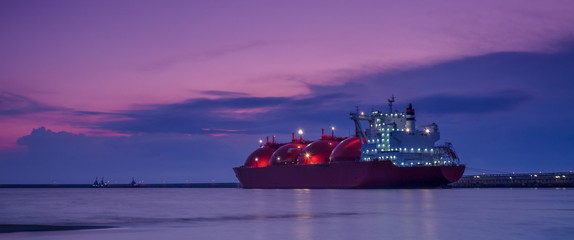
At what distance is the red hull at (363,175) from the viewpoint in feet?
206

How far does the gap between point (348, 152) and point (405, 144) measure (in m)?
8.36

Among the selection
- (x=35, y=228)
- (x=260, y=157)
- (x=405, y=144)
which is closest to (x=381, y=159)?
(x=405, y=144)

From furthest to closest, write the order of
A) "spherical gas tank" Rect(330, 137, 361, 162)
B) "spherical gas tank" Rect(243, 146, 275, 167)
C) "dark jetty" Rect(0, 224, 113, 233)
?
"spherical gas tank" Rect(243, 146, 275, 167) < "spherical gas tank" Rect(330, 137, 361, 162) < "dark jetty" Rect(0, 224, 113, 233)

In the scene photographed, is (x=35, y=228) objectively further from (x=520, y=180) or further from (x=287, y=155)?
(x=520, y=180)

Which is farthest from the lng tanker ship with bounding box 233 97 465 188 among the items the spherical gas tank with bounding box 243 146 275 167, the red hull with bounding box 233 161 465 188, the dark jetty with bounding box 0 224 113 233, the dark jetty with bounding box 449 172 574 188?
the dark jetty with bounding box 0 224 113 233

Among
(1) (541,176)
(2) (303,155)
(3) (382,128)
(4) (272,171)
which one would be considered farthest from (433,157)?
(1) (541,176)

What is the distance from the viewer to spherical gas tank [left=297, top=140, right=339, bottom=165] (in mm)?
80125

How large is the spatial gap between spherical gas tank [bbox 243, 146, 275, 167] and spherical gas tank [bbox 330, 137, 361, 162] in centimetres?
2486

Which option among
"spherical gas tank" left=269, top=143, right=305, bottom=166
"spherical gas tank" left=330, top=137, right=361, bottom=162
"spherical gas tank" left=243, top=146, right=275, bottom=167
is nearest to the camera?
"spherical gas tank" left=330, top=137, right=361, bottom=162

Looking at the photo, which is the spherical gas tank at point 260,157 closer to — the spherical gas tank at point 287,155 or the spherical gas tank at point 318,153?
the spherical gas tank at point 287,155

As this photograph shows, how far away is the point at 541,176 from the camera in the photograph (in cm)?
9588

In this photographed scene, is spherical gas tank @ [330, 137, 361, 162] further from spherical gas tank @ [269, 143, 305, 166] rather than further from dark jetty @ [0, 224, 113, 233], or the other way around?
dark jetty @ [0, 224, 113, 233]

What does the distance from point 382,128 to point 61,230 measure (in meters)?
55.5

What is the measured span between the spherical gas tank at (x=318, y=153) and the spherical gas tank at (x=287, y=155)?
15.8ft
